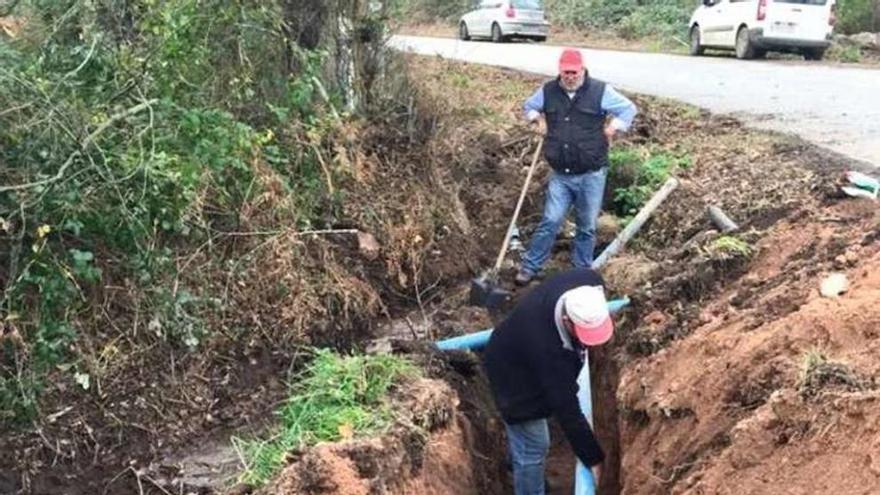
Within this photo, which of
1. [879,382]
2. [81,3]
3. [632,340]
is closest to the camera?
[879,382]

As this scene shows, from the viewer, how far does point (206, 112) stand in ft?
23.5

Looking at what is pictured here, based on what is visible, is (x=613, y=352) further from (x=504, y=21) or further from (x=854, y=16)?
(x=854, y=16)

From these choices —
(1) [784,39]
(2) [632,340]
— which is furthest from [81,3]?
(1) [784,39]

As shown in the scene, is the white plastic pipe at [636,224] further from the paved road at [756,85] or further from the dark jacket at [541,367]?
the dark jacket at [541,367]

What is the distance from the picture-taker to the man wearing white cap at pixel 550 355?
17.6ft

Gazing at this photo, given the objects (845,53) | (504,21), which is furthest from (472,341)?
(504,21)

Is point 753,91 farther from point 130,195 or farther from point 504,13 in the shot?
point 504,13

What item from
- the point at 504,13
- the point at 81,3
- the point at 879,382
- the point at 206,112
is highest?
the point at 81,3

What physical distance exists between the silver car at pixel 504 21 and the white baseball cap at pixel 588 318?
64.9 ft

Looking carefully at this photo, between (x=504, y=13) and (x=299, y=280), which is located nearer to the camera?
(x=299, y=280)

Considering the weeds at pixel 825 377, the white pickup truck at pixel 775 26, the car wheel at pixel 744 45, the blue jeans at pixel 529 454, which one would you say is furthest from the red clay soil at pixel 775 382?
the car wheel at pixel 744 45

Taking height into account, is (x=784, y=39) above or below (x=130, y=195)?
below

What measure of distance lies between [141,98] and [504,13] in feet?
60.5

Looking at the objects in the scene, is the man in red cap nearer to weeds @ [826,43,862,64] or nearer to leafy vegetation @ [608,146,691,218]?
leafy vegetation @ [608,146,691,218]
